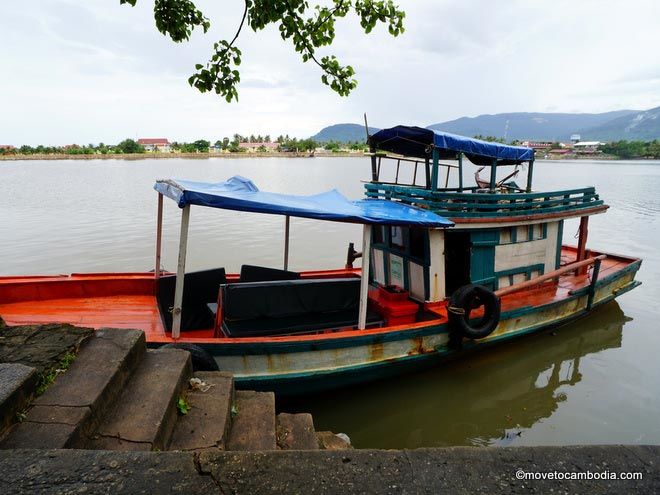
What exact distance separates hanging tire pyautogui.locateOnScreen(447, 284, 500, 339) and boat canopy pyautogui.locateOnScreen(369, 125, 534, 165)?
7.28 ft

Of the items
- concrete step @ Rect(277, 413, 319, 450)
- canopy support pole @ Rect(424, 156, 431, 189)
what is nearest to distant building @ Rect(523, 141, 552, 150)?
canopy support pole @ Rect(424, 156, 431, 189)

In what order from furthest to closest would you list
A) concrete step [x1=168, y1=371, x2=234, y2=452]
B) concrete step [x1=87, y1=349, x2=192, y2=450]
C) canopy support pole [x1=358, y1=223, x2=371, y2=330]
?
canopy support pole [x1=358, y1=223, x2=371, y2=330] → concrete step [x1=168, y1=371, x2=234, y2=452] → concrete step [x1=87, y1=349, x2=192, y2=450]

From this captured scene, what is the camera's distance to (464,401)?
240 inches

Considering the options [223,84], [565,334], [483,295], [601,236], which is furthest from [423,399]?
[601,236]

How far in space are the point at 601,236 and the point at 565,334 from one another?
11448 millimetres

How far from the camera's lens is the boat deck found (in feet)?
17.4

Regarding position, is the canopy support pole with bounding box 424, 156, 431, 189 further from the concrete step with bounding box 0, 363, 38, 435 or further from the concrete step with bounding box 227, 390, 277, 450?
the concrete step with bounding box 0, 363, 38, 435

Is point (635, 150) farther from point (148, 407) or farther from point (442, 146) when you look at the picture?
point (148, 407)

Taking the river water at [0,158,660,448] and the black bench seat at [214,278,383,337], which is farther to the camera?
the river water at [0,158,660,448]

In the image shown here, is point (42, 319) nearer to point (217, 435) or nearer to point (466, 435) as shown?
point (217, 435)

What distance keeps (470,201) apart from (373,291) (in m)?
2.25

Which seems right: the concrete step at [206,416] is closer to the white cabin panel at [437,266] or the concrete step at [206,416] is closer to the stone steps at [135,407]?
the stone steps at [135,407]

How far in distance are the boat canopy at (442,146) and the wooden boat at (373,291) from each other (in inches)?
1.0

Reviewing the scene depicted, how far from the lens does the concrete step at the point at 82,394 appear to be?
200 centimetres
